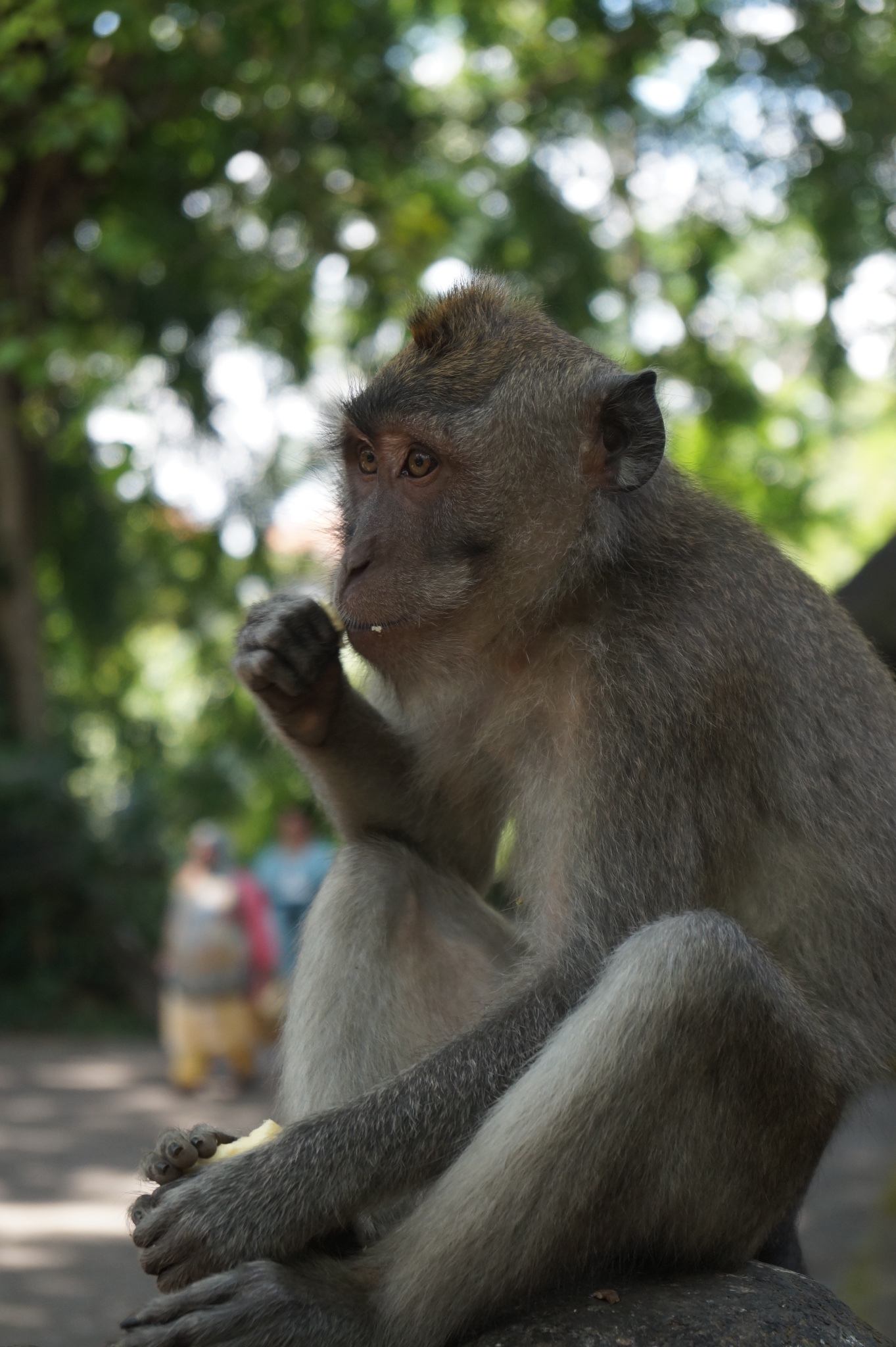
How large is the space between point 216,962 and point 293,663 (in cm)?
879

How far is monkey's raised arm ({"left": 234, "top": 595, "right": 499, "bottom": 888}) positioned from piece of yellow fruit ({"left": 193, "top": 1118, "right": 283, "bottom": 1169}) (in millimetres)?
882

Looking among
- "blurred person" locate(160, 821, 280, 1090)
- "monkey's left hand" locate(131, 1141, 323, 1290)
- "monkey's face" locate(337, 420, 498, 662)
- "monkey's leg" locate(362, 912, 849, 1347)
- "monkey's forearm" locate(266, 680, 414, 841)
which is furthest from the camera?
"blurred person" locate(160, 821, 280, 1090)

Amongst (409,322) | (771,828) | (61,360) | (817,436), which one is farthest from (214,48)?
(817,436)

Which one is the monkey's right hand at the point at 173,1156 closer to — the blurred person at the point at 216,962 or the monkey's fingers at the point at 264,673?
the monkey's fingers at the point at 264,673

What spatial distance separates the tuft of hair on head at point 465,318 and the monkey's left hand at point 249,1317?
7.33ft

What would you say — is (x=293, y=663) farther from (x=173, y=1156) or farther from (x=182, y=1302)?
(x=182, y=1302)

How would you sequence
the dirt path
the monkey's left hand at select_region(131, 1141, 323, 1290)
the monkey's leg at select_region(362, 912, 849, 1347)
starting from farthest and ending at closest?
the dirt path → the monkey's left hand at select_region(131, 1141, 323, 1290) → the monkey's leg at select_region(362, 912, 849, 1347)

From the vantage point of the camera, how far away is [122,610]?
17.1 meters

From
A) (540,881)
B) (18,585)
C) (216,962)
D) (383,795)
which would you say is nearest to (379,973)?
(540,881)

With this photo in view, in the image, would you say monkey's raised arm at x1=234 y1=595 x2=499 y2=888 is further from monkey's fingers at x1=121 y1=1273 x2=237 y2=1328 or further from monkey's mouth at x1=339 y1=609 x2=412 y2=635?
monkey's fingers at x1=121 y1=1273 x2=237 y2=1328

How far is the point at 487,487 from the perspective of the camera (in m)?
3.49

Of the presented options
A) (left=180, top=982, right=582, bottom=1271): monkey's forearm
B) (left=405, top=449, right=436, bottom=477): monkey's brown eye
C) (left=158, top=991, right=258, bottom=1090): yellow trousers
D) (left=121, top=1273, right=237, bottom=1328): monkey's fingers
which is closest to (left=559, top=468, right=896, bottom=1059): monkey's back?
(left=180, top=982, right=582, bottom=1271): monkey's forearm

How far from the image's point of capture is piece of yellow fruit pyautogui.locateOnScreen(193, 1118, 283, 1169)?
3.22 m

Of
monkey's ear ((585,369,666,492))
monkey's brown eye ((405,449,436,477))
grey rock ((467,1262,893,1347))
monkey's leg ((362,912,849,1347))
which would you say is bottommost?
grey rock ((467,1262,893,1347))
